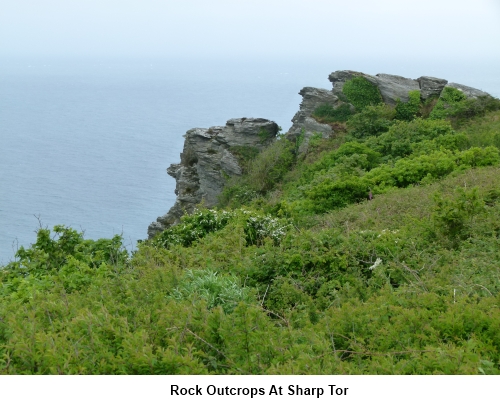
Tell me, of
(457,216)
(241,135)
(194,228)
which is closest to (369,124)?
(241,135)

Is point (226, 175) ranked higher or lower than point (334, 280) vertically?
lower

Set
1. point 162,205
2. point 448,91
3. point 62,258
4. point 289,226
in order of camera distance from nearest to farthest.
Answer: point 62,258, point 289,226, point 448,91, point 162,205

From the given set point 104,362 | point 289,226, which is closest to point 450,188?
point 289,226

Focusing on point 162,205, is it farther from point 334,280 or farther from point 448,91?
Answer: point 334,280

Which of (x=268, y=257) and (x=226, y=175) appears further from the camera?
(x=226, y=175)

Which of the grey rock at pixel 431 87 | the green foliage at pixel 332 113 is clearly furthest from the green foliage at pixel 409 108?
the green foliage at pixel 332 113

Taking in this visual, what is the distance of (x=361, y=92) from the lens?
32.8 meters

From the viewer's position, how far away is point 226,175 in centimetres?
3297

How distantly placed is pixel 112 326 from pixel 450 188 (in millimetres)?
10019

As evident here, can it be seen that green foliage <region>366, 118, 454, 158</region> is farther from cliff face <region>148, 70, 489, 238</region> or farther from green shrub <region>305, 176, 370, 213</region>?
cliff face <region>148, 70, 489, 238</region>

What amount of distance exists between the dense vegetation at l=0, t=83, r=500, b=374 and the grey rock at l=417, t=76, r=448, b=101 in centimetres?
1860

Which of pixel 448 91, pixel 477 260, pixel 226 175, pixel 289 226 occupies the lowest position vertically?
pixel 226 175

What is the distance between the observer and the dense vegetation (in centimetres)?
426

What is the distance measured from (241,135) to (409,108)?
10.00 metres
